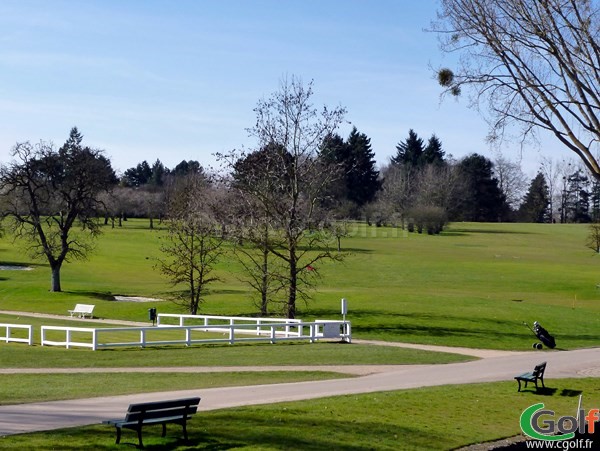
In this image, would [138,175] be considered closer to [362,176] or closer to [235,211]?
[362,176]

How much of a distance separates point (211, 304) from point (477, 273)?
1317 inches

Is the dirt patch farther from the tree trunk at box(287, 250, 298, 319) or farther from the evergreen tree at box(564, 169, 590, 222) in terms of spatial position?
the evergreen tree at box(564, 169, 590, 222)

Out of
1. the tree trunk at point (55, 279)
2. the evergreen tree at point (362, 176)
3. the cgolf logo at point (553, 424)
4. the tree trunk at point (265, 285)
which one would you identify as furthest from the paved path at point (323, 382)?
the evergreen tree at point (362, 176)

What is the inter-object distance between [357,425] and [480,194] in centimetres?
13436

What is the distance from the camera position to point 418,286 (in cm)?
7275

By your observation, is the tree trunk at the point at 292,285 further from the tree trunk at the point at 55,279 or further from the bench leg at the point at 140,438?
the bench leg at the point at 140,438

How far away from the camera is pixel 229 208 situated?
49.6m

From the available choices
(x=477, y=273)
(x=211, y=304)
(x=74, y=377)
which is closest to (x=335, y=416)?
(x=74, y=377)

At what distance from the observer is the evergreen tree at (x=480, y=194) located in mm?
142625

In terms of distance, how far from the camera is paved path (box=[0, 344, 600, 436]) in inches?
665

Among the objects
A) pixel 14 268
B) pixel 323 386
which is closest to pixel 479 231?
pixel 14 268

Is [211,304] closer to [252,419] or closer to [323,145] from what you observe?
[323,145]

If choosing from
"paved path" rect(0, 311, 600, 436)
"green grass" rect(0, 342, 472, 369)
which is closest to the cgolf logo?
"paved path" rect(0, 311, 600, 436)
